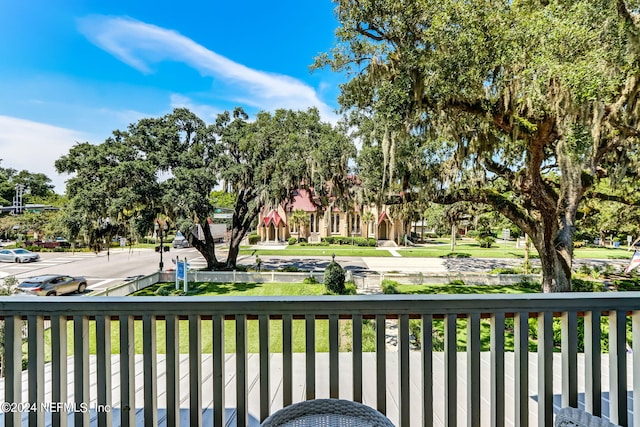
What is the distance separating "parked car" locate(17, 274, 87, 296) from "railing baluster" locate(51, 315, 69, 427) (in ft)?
27.3

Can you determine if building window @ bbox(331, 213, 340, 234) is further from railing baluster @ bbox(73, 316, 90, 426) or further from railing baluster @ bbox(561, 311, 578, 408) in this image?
railing baluster @ bbox(73, 316, 90, 426)

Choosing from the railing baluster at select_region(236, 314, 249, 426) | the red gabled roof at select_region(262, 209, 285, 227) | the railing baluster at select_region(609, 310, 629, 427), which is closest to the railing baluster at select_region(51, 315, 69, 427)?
the railing baluster at select_region(236, 314, 249, 426)

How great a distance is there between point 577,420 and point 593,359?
622mm

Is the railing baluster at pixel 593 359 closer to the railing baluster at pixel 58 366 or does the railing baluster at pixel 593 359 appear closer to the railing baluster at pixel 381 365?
Answer: the railing baluster at pixel 381 365

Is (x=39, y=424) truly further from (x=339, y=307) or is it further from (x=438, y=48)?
(x=438, y=48)

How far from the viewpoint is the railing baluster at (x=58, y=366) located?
3.73 ft

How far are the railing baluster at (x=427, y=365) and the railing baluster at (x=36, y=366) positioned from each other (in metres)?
1.53

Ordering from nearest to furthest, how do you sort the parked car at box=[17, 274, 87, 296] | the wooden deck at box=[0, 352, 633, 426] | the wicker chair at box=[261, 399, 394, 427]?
the wicker chair at box=[261, 399, 394, 427] → the wooden deck at box=[0, 352, 633, 426] → the parked car at box=[17, 274, 87, 296]

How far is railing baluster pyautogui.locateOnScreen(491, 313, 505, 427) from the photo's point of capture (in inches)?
48.1

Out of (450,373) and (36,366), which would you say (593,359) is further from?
(36,366)

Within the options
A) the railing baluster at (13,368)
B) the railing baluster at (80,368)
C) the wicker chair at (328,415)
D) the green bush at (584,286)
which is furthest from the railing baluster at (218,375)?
the green bush at (584,286)

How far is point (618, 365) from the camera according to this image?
49.5 inches

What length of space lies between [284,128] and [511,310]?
9437 millimetres

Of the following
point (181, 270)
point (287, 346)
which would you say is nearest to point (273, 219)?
point (181, 270)
